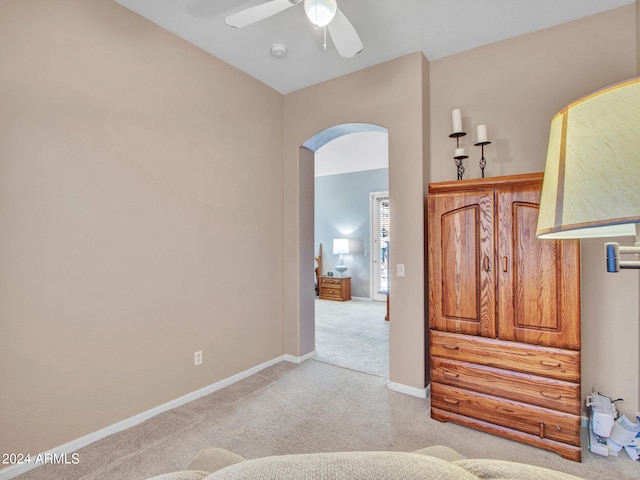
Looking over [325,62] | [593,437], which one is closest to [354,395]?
[593,437]

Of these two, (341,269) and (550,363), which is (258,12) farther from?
(341,269)

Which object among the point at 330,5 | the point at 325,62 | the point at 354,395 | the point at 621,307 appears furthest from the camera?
the point at 325,62

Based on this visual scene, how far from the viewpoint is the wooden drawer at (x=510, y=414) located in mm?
1980

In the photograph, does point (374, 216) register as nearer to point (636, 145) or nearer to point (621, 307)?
point (621, 307)

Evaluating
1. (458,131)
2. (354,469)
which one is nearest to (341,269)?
Result: (458,131)

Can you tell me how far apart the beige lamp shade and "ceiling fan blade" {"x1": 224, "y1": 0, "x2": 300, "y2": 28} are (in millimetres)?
1701

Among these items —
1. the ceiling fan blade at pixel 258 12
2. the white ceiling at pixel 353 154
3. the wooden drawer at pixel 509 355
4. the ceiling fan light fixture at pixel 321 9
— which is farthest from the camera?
the white ceiling at pixel 353 154

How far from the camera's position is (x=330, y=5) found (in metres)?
1.68

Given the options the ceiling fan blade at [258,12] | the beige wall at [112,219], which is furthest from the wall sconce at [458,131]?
the beige wall at [112,219]

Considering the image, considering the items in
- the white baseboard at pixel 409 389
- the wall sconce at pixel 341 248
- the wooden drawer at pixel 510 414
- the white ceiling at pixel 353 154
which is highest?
the white ceiling at pixel 353 154

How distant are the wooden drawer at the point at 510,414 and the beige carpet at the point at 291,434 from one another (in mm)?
113

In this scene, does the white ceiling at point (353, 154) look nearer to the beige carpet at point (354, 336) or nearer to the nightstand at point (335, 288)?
the nightstand at point (335, 288)

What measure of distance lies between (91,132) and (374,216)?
5885 millimetres

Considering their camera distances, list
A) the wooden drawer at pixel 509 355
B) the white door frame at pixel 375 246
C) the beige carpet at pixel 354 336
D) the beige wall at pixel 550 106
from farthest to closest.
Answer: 1. the white door frame at pixel 375 246
2. the beige carpet at pixel 354 336
3. the beige wall at pixel 550 106
4. the wooden drawer at pixel 509 355
